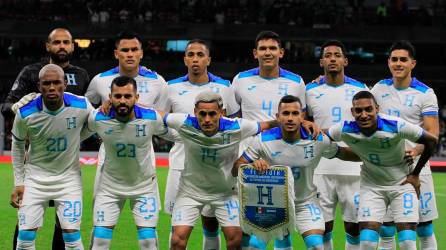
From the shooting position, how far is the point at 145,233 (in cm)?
616

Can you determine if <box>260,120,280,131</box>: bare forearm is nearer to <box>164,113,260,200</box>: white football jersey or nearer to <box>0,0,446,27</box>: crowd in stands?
<box>164,113,260,200</box>: white football jersey

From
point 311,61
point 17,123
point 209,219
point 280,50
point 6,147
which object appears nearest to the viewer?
point 17,123

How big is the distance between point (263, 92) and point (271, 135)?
785 millimetres

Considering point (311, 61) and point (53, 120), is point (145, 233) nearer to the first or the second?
point (53, 120)

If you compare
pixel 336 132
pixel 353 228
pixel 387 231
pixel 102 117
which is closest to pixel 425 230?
pixel 387 231

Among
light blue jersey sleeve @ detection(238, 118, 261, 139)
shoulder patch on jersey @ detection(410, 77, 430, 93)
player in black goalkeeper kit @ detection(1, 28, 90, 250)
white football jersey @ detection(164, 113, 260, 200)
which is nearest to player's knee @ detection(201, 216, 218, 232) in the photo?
white football jersey @ detection(164, 113, 260, 200)

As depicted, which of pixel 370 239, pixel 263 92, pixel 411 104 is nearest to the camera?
pixel 370 239

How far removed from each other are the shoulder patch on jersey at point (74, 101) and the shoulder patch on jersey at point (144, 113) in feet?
1.34

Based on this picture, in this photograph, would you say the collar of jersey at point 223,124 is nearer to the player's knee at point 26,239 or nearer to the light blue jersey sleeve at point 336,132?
the light blue jersey sleeve at point 336,132

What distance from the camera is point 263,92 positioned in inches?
277

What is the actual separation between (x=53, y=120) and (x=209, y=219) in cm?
152

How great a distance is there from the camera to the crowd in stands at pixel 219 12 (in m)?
26.5

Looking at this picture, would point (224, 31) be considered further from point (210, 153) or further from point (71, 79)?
point (210, 153)

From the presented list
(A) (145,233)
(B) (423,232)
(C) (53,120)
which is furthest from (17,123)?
(B) (423,232)
